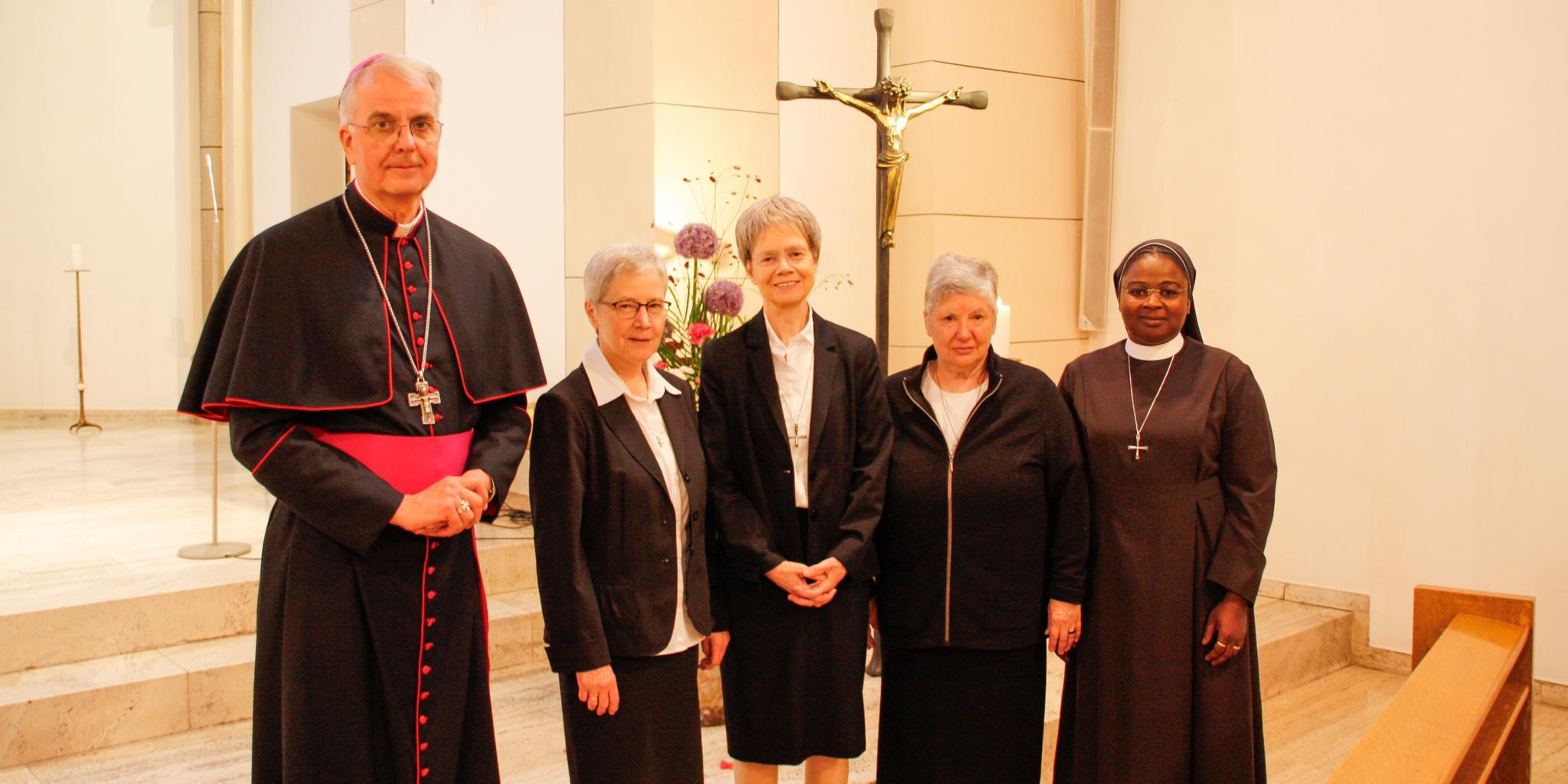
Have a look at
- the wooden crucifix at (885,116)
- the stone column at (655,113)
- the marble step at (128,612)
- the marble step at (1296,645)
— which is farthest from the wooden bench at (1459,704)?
the marble step at (128,612)

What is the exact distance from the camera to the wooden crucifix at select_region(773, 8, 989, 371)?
4121 millimetres

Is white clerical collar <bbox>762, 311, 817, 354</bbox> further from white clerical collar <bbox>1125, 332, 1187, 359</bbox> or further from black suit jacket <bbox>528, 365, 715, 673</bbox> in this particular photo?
white clerical collar <bbox>1125, 332, 1187, 359</bbox>

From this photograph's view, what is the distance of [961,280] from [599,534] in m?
0.93

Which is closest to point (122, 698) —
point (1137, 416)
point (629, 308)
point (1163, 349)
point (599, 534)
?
point (599, 534)

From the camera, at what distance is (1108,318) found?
5.86 meters

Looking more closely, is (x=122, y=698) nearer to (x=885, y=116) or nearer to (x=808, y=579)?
(x=808, y=579)

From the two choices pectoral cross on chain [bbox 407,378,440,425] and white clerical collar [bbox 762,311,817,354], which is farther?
white clerical collar [bbox 762,311,817,354]

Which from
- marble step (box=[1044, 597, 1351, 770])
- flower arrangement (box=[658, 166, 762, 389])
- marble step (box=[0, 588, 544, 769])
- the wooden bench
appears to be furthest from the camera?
marble step (box=[1044, 597, 1351, 770])

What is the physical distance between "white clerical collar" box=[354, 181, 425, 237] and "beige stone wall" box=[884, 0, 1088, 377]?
3.32m

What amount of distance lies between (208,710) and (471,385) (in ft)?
7.30

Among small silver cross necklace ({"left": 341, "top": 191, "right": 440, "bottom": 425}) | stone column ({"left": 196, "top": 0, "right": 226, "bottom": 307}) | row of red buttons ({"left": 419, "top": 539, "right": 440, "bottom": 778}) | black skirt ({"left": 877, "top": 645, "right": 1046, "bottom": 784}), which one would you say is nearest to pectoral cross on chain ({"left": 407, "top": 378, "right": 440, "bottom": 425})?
small silver cross necklace ({"left": 341, "top": 191, "right": 440, "bottom": 425})

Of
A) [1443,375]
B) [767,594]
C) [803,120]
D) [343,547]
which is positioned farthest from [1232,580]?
[803,120]

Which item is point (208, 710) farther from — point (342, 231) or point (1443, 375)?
point (1443, 375)

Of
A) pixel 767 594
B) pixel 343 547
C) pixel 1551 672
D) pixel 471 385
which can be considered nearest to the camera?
pixel 343 547
